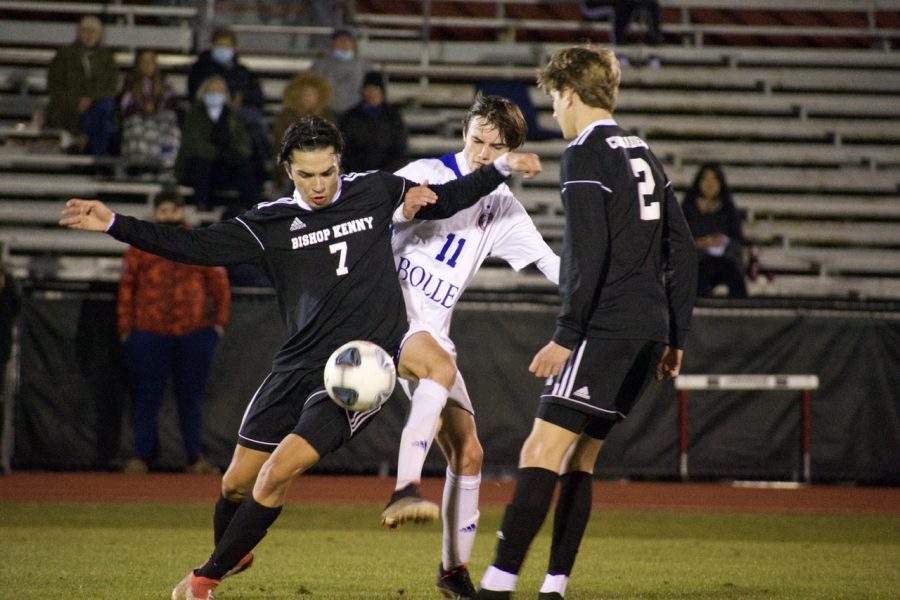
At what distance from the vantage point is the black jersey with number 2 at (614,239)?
203 inches

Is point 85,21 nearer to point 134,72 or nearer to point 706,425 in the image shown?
point 134,72

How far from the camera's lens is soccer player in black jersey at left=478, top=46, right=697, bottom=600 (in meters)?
5.17

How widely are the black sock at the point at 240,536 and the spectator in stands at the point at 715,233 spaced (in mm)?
8011

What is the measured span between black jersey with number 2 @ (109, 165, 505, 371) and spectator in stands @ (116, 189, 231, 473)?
5842 millimetres

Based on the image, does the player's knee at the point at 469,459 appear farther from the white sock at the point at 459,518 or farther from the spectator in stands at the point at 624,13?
the spectator in stands at the point at 624,13

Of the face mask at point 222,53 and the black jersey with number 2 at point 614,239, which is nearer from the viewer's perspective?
the black jersey with number 2 at point 614,239

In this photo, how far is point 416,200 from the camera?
6027 mm

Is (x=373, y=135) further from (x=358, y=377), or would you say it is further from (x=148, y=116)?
(x=358, y=377)

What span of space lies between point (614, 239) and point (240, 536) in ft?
6.80

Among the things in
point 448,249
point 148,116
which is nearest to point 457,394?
point 448,249

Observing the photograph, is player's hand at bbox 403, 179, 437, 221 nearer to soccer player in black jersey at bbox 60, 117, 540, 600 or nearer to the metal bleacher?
soccer player in black jersey at bbox 60, 117, 540, 600

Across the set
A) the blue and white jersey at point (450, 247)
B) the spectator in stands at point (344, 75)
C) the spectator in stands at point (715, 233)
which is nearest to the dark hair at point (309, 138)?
the blue and white jersey at point (450, 247)

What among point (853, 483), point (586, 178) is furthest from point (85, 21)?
point (586, 178)

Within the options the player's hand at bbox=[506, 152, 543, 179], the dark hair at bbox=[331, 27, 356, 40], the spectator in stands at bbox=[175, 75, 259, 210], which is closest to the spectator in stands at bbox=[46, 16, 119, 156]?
the spectator in stands at bbox=[175, 75, 259, 210]
